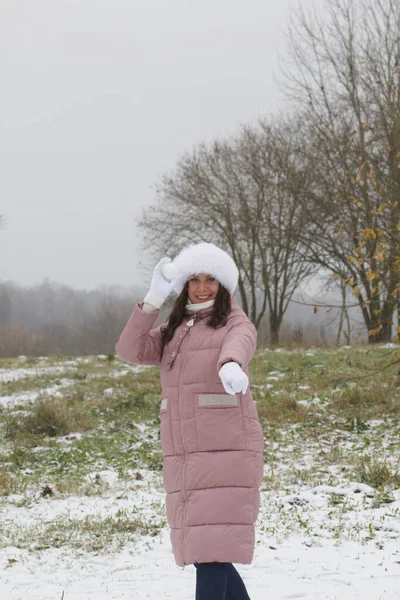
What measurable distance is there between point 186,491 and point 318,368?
37.1ft

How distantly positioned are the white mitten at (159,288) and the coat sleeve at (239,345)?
1.32ft

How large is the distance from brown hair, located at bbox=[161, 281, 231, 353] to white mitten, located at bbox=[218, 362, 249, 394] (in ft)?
1.53

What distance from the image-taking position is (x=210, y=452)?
2.82 m

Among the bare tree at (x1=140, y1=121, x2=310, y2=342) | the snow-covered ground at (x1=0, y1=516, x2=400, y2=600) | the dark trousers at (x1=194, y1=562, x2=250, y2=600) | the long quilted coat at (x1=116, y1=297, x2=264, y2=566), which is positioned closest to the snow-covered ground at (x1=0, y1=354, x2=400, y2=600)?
the snow-covered ground at (x1=0, y1=516, x2=400, y2=600)

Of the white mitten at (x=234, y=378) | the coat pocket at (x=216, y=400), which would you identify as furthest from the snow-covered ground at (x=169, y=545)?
the white mitten at (x=234, y=378)

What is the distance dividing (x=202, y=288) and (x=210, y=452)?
88 centimetres

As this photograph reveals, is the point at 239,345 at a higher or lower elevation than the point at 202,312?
lower

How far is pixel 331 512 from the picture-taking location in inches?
205

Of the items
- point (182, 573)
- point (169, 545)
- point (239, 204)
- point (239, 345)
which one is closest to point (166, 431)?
point (239, 345)

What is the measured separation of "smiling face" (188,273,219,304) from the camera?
323 cm

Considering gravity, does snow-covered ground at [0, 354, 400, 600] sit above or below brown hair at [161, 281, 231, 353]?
below

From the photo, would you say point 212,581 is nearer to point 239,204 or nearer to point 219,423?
point 219,423

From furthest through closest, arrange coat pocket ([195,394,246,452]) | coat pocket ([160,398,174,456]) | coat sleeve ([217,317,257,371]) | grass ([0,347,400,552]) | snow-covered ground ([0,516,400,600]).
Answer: grass ([0,347,400,552]) < snow-covered ground ([0,516,400,600]) < coat pocket ([160,398,174,456]) < coat pocket ([195,394,246,452]) < coat sleeve ([217,317,257,371])

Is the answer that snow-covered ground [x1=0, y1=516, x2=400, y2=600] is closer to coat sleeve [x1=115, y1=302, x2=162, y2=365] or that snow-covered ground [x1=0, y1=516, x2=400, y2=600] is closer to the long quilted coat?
the long quilted coat
